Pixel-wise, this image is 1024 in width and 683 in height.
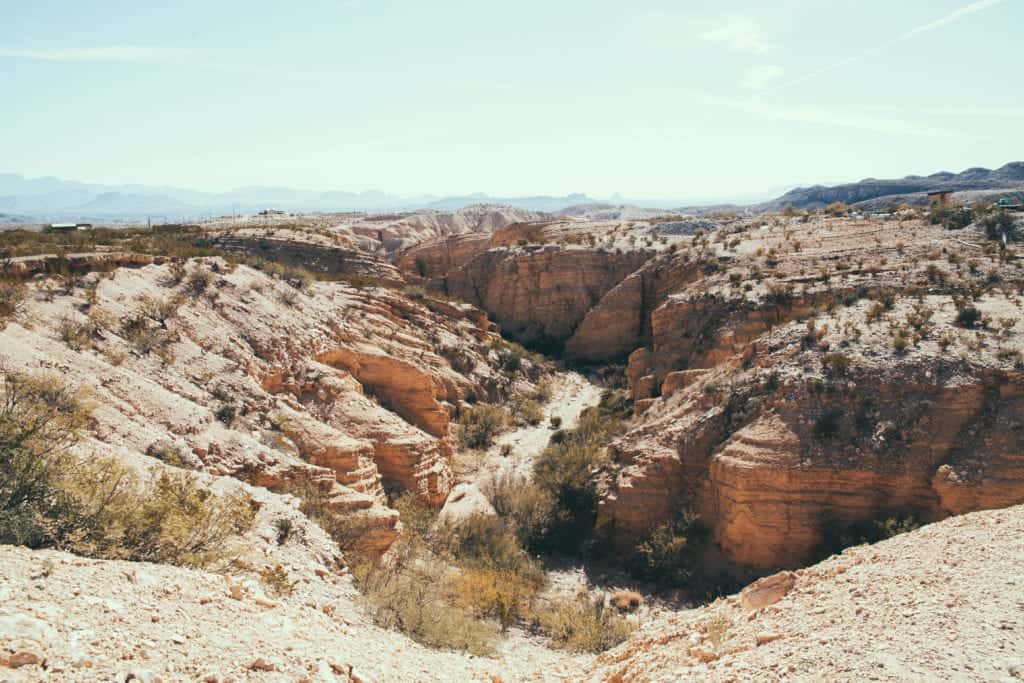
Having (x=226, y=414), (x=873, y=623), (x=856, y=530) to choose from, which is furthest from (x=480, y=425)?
(x=873, y=623)

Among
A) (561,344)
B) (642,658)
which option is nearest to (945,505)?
(642,658)

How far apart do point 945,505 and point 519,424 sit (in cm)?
1437

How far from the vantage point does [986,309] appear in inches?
628

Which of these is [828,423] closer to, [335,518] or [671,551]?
[671,551]

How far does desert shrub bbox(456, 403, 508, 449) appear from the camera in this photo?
20359 millimetres

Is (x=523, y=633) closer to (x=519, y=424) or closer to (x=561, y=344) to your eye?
(x=519, y=424)

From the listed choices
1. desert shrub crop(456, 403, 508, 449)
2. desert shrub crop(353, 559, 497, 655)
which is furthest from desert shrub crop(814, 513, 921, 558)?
desert shrub crop(456, 403, 508, 449)

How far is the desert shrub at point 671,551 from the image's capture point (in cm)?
1283

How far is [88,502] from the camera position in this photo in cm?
634

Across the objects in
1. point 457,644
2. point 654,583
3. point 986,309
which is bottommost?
point 654,583

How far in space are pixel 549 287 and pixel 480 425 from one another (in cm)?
1771

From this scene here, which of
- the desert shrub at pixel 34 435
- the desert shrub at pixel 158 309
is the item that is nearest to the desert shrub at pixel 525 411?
the desert shrub at pixel 158 309

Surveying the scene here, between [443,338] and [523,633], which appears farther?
[443,338]

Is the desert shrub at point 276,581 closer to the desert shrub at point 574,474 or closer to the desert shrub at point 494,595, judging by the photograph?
the desert shrub at point 494,595
